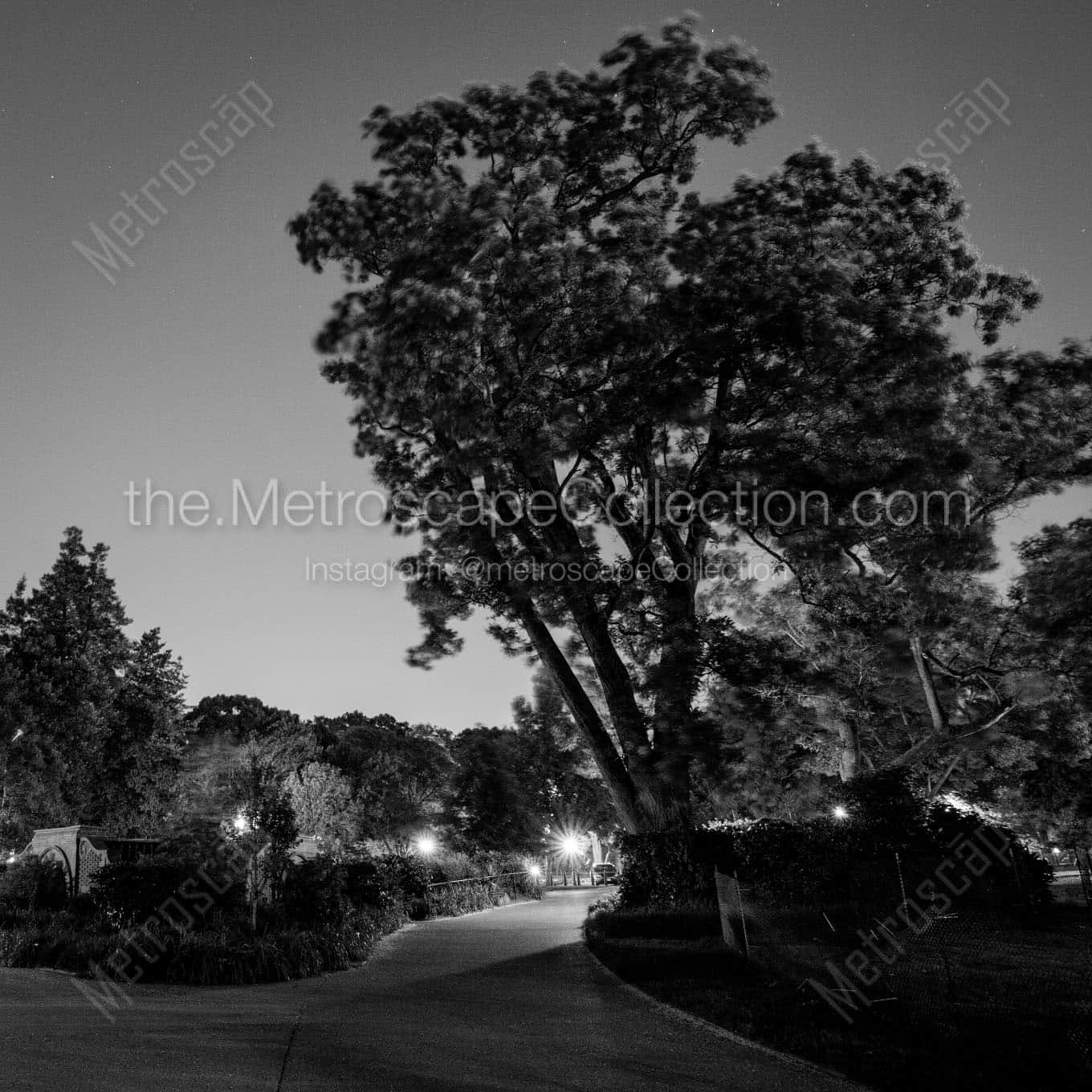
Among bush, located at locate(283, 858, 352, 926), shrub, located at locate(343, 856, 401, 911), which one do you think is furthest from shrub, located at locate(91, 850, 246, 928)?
shrub, located at locate(343, 856, 401, 911)

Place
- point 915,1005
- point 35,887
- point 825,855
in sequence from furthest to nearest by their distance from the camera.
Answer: point 35,887 → point 825,855 → point 915,1005

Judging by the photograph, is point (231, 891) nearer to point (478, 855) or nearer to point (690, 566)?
point (690, 566)

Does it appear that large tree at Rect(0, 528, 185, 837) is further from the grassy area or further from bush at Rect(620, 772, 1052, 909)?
the grassy area

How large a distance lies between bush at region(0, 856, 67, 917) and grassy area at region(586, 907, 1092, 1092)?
1158 cm

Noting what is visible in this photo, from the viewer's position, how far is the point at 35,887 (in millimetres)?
16859

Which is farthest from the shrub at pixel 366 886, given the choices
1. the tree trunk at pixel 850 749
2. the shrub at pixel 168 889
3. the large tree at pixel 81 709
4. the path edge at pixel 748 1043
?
the large tree at pixel 81 709

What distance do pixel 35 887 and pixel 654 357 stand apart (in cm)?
1647

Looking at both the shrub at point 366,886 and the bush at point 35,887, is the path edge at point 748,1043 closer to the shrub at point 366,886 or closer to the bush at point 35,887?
the shrub at point 366,886

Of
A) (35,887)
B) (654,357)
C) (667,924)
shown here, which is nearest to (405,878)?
(35,887)

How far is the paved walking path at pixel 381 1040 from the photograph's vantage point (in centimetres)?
586

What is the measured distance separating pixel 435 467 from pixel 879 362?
30.5ft

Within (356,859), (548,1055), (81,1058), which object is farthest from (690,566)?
(81,1058)

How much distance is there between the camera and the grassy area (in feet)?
19.0

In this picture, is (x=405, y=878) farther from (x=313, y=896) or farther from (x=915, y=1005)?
(x=915, y=1005)
